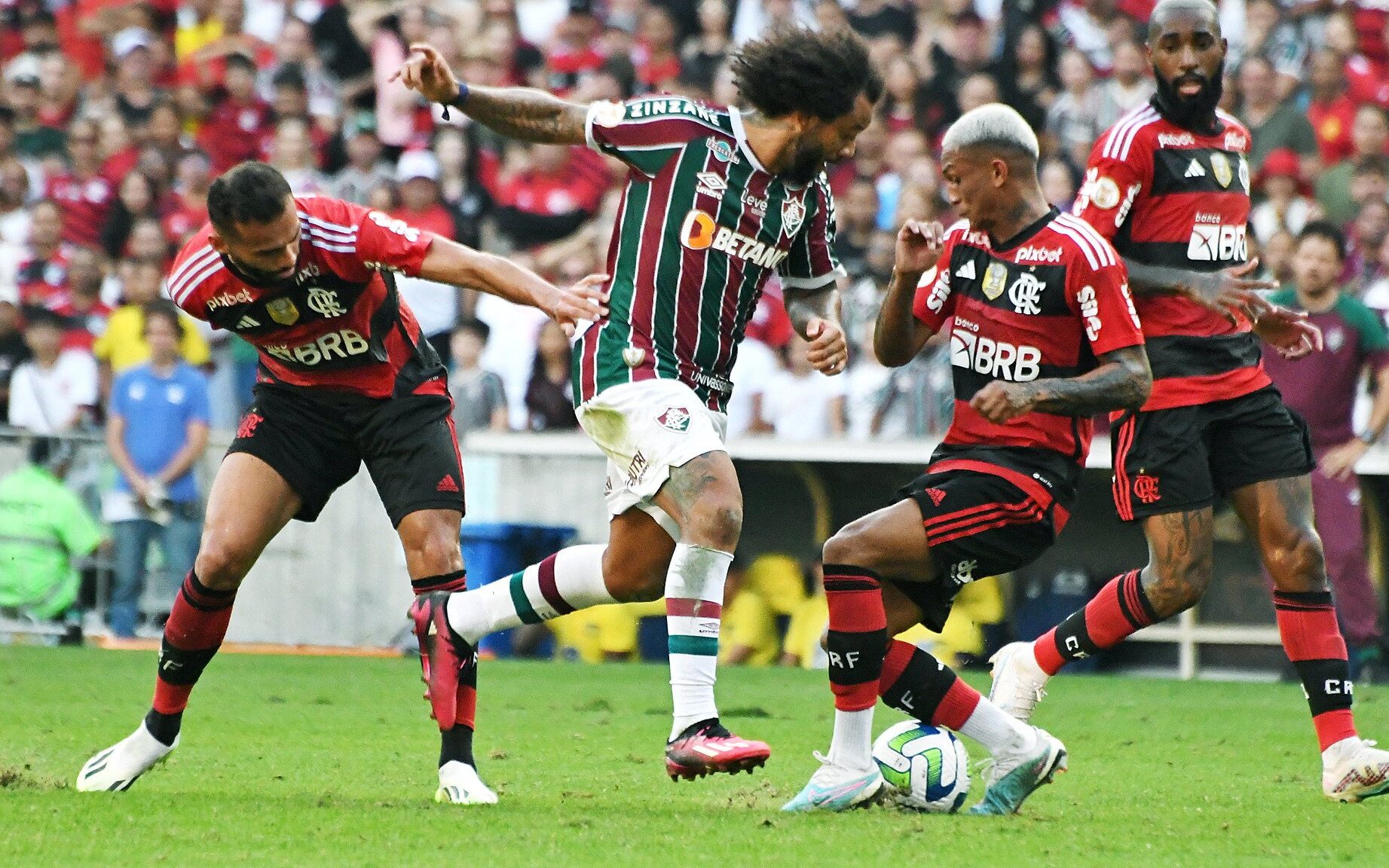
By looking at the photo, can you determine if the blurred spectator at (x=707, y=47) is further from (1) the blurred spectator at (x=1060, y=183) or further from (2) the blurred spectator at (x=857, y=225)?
(1) the blurred spectator at (x=1060, y=183)

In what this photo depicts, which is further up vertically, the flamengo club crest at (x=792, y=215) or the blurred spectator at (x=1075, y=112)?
the blurred spectator at (x=1075, y=112)

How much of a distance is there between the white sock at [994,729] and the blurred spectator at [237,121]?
41.0 ft

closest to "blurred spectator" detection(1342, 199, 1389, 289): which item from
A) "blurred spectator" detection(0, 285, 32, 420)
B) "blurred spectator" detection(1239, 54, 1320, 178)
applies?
"blurred spectator" detection(1239, 54, 1320, 178)

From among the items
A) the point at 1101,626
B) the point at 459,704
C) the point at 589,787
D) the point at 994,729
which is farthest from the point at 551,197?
the point at 994,729

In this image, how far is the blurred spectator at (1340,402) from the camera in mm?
11422

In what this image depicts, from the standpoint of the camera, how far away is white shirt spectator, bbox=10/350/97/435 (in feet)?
49.3

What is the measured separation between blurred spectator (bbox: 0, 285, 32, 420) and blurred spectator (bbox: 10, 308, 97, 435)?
5.7 inches

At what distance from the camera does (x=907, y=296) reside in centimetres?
635

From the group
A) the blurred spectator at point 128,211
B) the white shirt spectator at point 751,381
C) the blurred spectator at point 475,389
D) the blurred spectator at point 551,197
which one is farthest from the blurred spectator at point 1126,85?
the blurred spectator at point 128,211

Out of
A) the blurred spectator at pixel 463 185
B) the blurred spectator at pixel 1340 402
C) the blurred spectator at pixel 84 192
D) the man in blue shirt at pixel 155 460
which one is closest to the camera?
the blurred spectator at pixel 1340 402

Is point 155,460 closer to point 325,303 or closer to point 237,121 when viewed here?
point 237,121

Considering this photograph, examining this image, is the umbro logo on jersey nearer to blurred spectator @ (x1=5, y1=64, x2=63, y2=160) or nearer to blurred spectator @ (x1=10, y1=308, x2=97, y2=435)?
blurred spectator @ (x1=10, y1=308, x2=97, y2=435)

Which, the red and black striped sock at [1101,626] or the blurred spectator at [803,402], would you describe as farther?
the blurred spectator at [803,402]

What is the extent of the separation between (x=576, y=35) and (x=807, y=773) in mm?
11062
